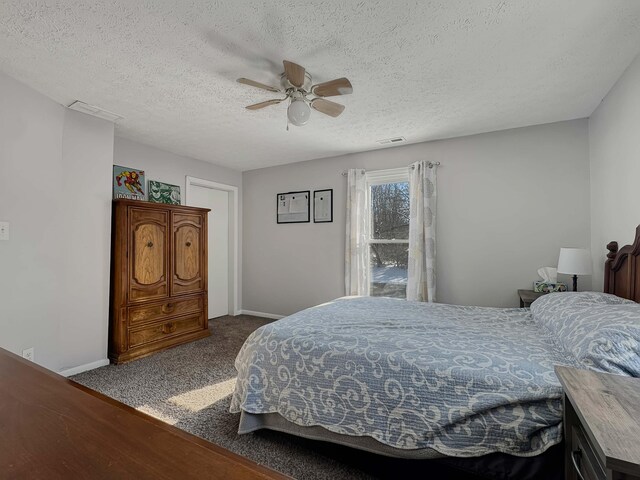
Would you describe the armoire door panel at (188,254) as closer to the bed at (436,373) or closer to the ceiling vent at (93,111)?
the ceiling vent at (93,111)

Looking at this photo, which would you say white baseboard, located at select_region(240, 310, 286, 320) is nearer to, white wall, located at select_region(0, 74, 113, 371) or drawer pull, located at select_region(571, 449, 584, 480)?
white wall, located at select_region(0, 74, 113, 371)

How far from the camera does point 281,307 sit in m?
4.75

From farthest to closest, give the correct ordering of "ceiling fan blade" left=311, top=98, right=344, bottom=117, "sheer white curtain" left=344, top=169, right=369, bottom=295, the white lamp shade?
"sheer white curtain" left=344, top=169, right=369, bottom=295 < the white lamp shade < "ceiling fan blade" left=311, top=98, right=344, bottom=117

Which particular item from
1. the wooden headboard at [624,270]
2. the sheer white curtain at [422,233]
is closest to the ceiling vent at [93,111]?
the sheer white curtain at [422,233]

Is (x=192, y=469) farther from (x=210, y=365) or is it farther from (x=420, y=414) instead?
(x=210, y=365)

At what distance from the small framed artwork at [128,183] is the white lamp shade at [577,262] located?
14.3ft

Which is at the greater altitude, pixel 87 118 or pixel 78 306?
pixel 87 118

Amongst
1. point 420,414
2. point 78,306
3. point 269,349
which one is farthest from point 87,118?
point 420,414

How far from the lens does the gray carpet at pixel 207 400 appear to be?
1686 mm

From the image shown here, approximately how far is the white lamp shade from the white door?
436 cm

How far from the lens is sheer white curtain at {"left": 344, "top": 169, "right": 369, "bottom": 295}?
402 cm

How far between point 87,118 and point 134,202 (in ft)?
2.81

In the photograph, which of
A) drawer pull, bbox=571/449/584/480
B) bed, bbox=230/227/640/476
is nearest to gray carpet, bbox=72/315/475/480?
bed, bbox=230/227/640/476

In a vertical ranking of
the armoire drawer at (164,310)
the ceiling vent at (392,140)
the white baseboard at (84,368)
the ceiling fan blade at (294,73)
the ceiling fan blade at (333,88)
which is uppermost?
the ceiling vent at (392,140)
